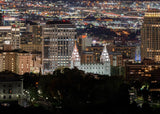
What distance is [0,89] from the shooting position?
6211 inches

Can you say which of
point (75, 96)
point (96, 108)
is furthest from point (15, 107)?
point (96, 108)

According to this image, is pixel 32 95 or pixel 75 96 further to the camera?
pixel 32 95

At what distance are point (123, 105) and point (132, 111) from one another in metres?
3.64

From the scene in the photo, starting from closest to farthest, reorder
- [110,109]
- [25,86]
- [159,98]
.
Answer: [110,109], [159,98], [25,86]

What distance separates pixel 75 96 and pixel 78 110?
17.3m

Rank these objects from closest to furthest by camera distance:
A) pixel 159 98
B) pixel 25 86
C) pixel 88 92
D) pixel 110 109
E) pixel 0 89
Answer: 1. pixel 110 109
2. pixel 88 92
3. pixel 159 98
4. pixel 0 89
5. pixel 25 86

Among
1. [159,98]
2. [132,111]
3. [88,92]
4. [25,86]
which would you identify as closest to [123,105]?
[132,111]

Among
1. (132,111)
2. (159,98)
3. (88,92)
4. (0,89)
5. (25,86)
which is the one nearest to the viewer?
(132,111)

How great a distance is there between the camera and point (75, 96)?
120 metres

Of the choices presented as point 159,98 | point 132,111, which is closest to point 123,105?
point 132,111

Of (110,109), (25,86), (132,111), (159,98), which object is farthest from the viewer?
(25,86)

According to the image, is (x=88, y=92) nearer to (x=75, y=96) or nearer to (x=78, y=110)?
(x=75, y=96)

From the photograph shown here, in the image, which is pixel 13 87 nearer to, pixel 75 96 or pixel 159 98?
pixel 159 98

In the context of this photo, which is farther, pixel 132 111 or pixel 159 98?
pixel 159 98
